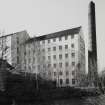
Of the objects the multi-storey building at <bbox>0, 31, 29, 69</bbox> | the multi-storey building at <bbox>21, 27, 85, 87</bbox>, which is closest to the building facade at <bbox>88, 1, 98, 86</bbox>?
the multi-storey building at <bbox>21, 27, 85, 87</bbox>

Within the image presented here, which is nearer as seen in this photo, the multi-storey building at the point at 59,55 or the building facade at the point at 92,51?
the building facade at the point at 92,51

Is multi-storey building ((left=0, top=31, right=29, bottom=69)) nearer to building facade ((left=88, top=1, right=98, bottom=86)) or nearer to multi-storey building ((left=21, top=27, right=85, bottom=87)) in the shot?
multi-storey building ((left=21, top=27, right=85, bottom=87))

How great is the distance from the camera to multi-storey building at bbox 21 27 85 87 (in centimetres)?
465

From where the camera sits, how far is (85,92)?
5160 millimetres

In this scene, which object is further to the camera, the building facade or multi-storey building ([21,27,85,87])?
multi-storey building ([21,27,85,87])

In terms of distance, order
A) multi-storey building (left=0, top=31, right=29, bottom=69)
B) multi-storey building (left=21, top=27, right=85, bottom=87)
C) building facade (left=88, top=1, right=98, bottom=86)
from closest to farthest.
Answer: building facade (left=88, top=1, right=98, bottom=86), multi-storey building (left=21, top=27, right=85, bottom=87), multi-storey building (left=0, top=31, right=29, bottom=69)

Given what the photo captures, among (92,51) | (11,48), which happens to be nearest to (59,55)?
(92,51)

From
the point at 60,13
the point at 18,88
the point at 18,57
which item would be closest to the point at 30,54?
the point at 18,57

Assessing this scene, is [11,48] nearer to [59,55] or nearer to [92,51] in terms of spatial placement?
[59,55]

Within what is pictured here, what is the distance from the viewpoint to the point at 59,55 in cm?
484

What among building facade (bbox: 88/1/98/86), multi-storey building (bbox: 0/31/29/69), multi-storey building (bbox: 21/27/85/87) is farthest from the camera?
multi-storey building (bbox: 0/31/29/69)

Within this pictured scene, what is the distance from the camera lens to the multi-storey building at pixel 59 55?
4.65 meters

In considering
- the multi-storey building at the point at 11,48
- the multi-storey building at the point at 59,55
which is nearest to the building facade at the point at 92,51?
the multi-storey building at the point at 59,55

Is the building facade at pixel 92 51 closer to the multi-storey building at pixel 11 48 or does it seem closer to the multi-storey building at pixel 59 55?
the multi-storey building at pixel 59 55
